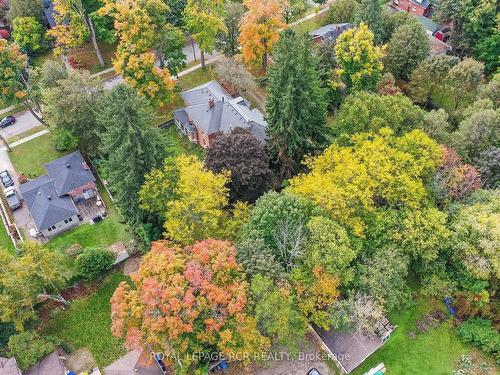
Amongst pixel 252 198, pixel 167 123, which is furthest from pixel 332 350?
pixel 167 123

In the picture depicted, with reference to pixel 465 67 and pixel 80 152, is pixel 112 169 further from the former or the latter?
pixel 465 67

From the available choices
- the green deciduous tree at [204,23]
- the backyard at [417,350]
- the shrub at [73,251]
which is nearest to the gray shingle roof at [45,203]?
the shrub at [73,251]

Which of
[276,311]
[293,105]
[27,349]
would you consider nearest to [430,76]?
[293,105]

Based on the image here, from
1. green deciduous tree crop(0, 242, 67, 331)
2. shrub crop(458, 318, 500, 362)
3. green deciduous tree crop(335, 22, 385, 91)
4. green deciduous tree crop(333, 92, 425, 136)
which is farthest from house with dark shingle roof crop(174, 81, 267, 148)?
shrub crop(458, 318, 500, 362)

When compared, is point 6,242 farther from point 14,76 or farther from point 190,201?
point 190,201

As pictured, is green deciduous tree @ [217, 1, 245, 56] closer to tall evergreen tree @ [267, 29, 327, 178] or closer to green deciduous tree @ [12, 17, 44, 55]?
tall evergreen tree @ [267, 29, 327, 178]

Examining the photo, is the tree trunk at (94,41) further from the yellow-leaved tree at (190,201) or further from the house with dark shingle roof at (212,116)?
the yellow-leaved tree at (190,201)
